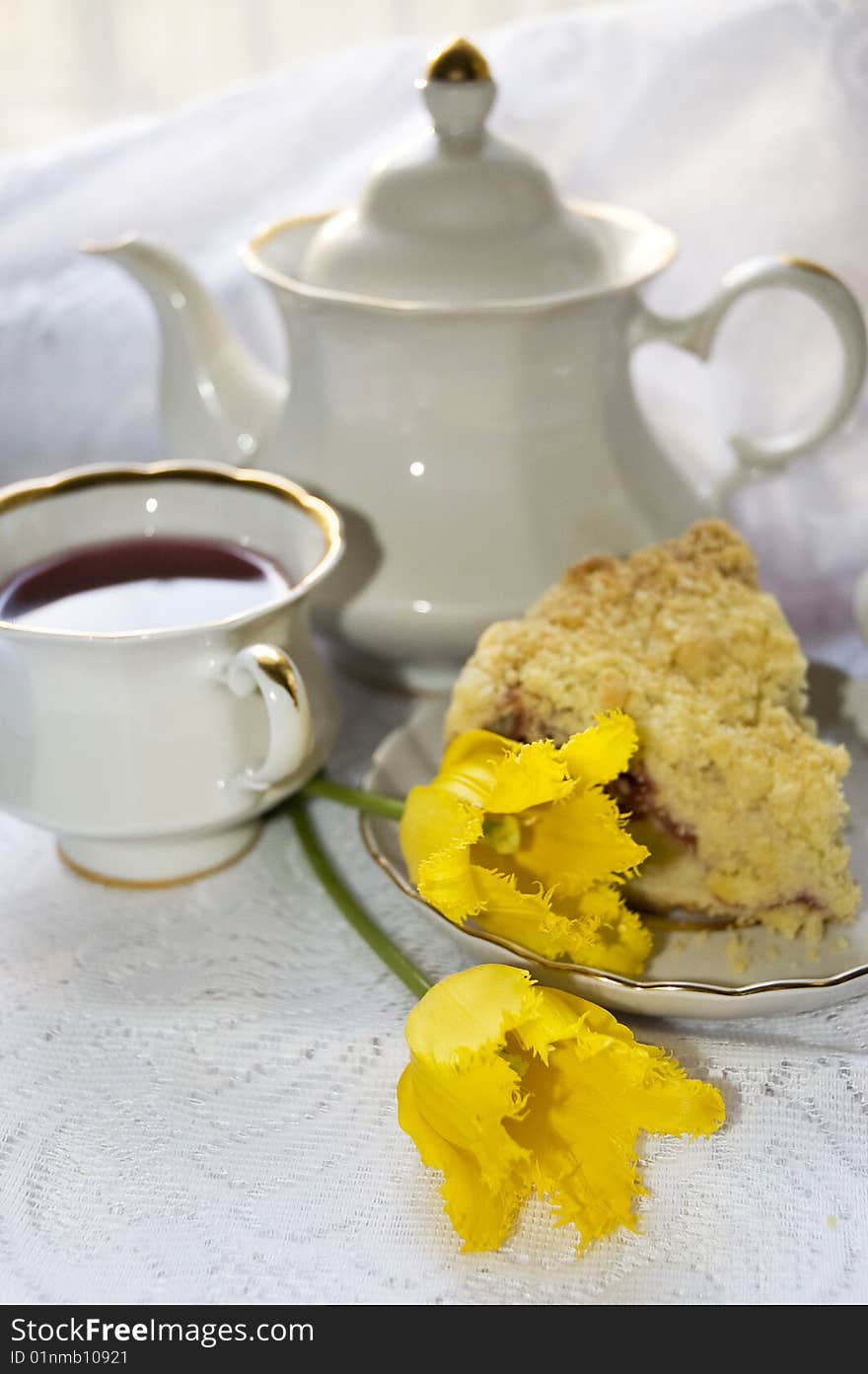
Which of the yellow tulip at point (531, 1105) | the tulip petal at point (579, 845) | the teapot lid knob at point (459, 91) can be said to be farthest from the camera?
the teapot lid knob at point (459, 91)

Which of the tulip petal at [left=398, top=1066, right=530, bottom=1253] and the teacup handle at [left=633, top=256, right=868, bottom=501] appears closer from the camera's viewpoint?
the tulip petal at [left=398, top=1066, right=530, bottom=1253]

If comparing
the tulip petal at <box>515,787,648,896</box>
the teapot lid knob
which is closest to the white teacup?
the tulip petal at <box>515,787,648,896</box>

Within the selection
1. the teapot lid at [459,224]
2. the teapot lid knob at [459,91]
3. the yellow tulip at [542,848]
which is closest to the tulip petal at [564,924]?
the yellow tulip at [542,848]

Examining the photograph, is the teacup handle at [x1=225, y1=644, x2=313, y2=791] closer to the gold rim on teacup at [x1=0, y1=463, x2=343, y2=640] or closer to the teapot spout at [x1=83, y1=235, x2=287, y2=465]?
the gold rim on teacup at [x1=0, y1=463, x2=343, y2=640]

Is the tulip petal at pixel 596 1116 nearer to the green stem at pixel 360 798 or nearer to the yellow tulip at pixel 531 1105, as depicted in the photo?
the yellow tulip at pixel 531 1105

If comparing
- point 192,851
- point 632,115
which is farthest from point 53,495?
point 632,115

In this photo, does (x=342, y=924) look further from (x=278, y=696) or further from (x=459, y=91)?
(x=459, y=91)
